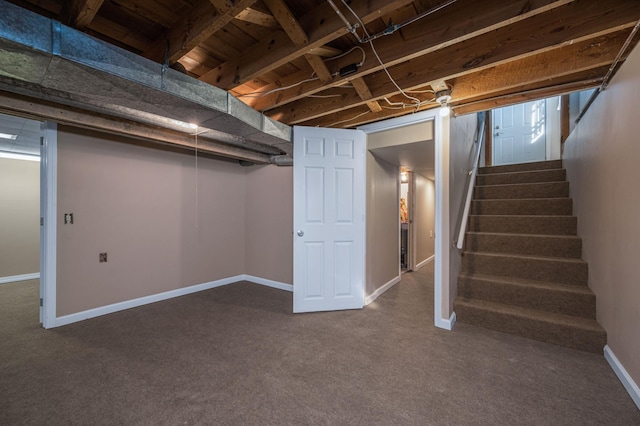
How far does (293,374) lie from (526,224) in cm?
315

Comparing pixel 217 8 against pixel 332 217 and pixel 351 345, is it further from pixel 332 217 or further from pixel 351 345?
pixel 351 345

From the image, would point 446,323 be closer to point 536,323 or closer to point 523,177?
point 536,323

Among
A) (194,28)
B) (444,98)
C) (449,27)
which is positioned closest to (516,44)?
(449,27)

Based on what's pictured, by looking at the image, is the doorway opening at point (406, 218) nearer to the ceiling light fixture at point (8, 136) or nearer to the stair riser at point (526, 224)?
the stair riser at point (526, 224)

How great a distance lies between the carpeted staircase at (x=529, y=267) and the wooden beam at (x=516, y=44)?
189 cm

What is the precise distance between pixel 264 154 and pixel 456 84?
2749 mm

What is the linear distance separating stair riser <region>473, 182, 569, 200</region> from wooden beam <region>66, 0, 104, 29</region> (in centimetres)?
441

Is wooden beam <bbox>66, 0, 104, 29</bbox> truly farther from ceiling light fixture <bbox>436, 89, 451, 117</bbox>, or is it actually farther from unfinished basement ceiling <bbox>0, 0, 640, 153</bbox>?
ceiling light fixture <bbox>436, 89, 451, 117</bbox>

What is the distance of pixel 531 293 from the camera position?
8.68ft

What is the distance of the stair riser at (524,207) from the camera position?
3.23 m

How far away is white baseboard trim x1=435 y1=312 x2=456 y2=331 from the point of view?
2688 millimetres

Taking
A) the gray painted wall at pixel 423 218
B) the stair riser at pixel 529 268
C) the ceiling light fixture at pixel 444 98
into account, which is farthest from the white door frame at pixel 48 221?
the gray painted wall at pixel 423 218

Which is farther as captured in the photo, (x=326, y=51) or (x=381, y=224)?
(x=381, y=224)

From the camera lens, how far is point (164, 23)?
1727 mm
